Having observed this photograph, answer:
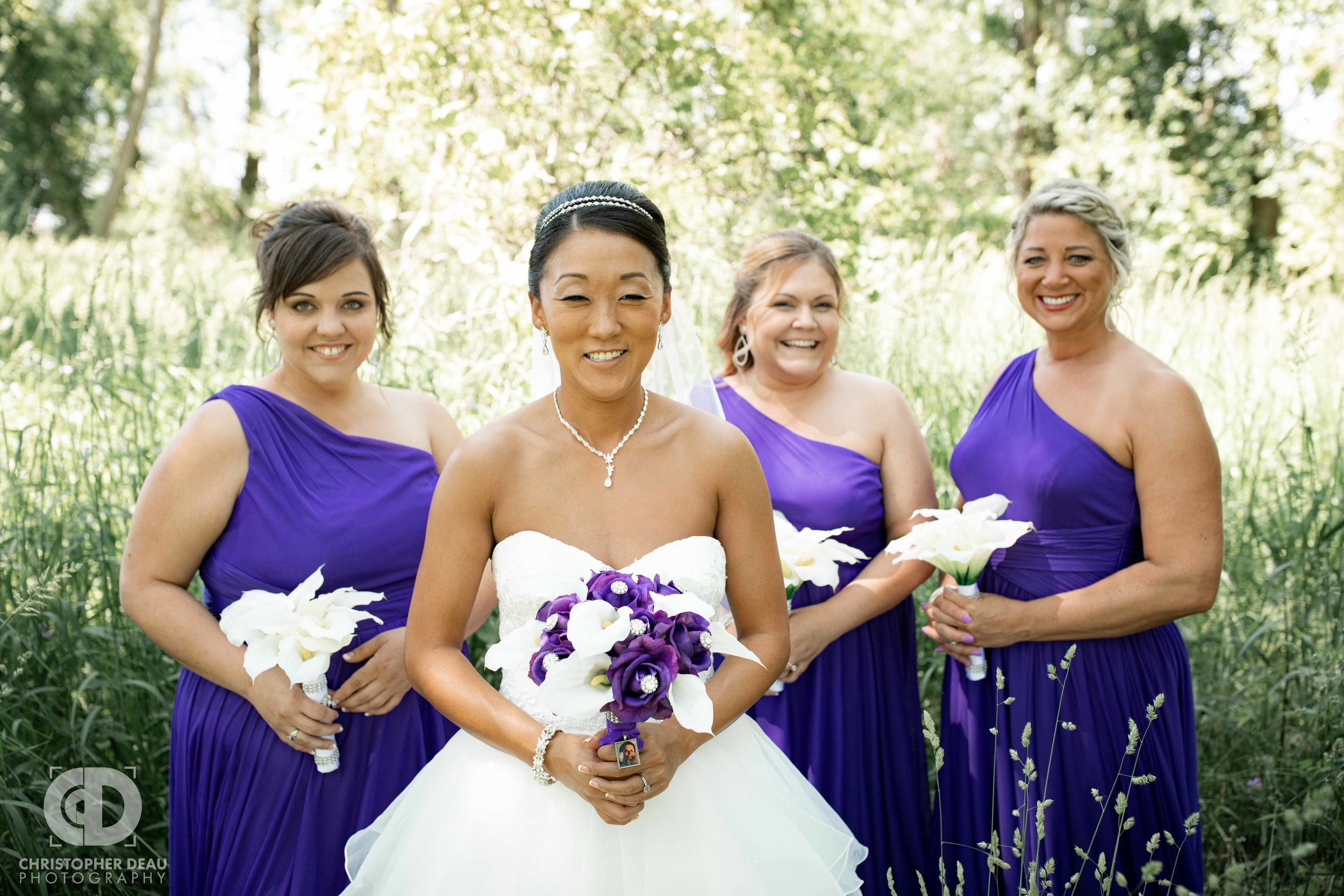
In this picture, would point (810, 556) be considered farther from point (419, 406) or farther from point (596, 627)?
point (419, 406)

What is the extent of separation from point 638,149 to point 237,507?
13.5 ft

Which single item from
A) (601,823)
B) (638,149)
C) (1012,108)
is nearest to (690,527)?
(601,823)

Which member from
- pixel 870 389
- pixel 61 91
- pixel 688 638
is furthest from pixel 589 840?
pixel 61 91

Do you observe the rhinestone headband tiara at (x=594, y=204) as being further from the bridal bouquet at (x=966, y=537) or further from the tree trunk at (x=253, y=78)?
the tree trunk at (x=253, y=78)

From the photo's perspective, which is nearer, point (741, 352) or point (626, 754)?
point (626, 754)

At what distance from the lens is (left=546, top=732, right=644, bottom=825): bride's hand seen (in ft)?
6.80

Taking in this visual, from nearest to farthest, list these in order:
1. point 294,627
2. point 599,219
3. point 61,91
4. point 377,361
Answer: point 599,219, point 294,627, point 377,361, point 61,91

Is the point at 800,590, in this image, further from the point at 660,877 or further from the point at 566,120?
the point at 566,120

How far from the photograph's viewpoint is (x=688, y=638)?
6.29ft

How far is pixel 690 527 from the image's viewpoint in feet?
7.95

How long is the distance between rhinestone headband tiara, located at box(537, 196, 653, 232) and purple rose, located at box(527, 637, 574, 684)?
3.54ft

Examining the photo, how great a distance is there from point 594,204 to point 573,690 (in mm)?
1187

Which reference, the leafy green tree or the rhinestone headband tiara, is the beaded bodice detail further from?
the leafy green tree

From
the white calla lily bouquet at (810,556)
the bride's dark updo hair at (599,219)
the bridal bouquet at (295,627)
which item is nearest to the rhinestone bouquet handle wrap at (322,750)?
the bridal bouquet at (295,627)
